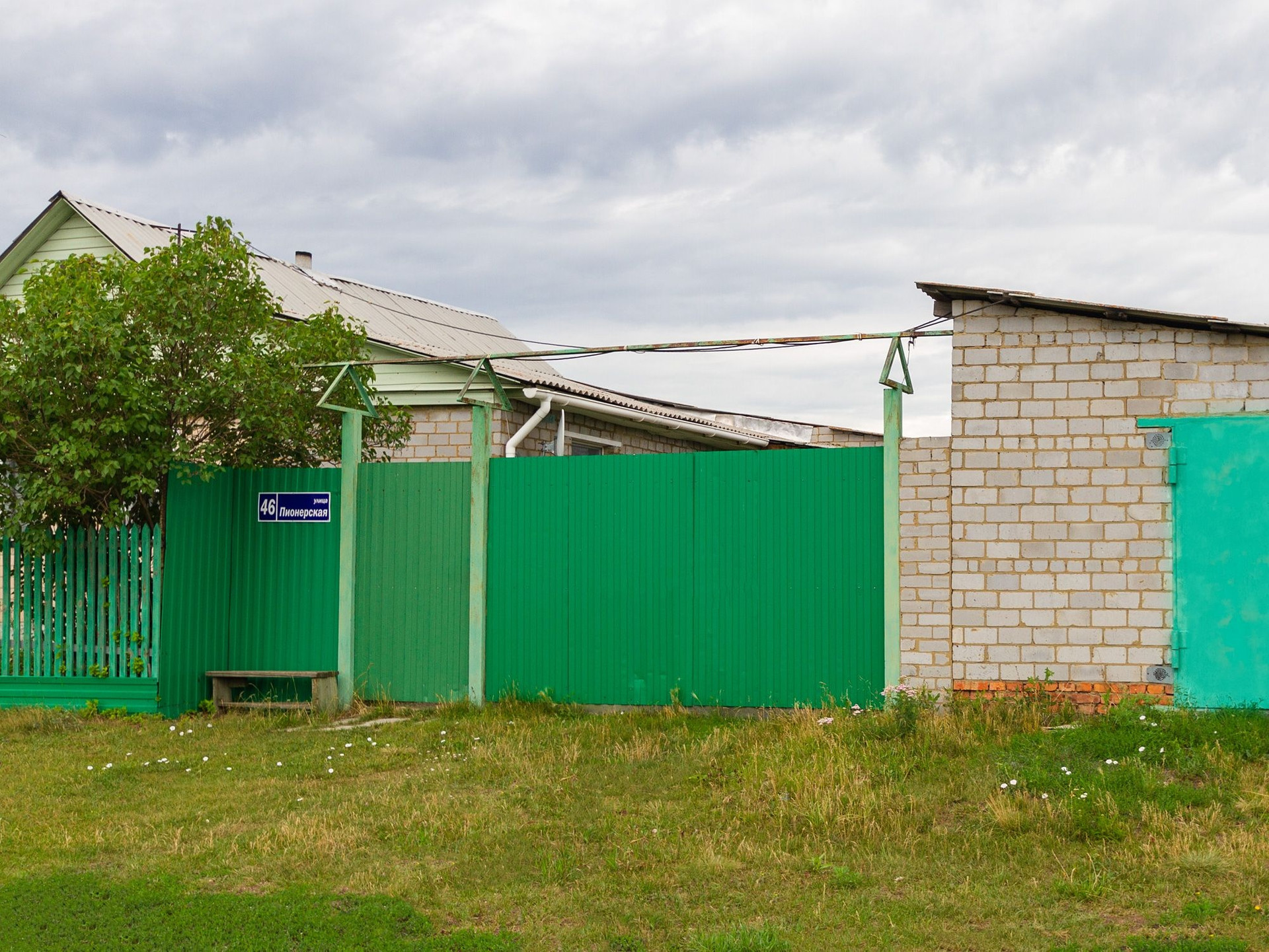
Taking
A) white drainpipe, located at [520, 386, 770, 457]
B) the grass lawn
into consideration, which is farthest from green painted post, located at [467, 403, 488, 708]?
white drainpipe, located at [520, 386, 770, 457]

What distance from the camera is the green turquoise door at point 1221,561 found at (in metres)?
8.80

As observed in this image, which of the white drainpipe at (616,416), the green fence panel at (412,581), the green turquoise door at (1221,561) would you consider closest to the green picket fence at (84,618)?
the green fence panel at (412,581)

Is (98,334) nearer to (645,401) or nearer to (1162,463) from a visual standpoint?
(1162,463)

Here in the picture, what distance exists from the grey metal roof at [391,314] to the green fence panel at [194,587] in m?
2.86

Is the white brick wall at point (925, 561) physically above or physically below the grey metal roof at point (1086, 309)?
below

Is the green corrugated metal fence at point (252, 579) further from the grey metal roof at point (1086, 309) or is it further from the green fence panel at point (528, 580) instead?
the grey metal roof at point (1086, 309)

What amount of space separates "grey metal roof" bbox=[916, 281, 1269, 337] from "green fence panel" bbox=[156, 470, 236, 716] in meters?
6.29

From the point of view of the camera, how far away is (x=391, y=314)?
17922 millimetres

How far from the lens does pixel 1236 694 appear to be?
8.80 metres

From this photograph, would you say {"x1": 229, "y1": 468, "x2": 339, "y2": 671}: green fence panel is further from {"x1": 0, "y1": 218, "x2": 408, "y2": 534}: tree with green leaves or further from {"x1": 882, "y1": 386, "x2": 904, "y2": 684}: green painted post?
{"x1": 882, "y1": 386, "x2": 904, "y2": 684}: green painted post

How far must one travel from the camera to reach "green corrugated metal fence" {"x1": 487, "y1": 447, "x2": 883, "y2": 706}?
9.70 meters

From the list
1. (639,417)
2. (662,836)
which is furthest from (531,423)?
(662,836)

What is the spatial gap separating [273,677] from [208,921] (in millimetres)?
5652

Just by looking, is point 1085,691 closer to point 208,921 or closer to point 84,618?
point 208,921
